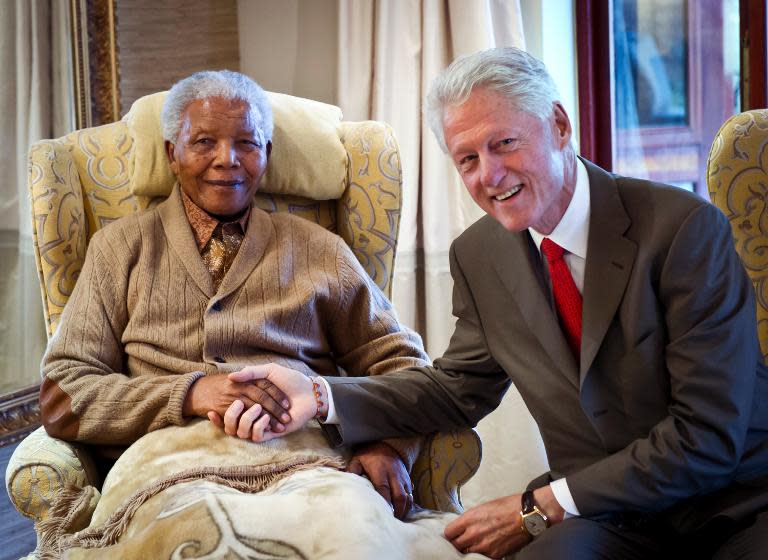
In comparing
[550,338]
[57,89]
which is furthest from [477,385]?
[57,89]

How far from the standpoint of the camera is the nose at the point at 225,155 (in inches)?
79.2

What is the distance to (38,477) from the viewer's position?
5.69 feet

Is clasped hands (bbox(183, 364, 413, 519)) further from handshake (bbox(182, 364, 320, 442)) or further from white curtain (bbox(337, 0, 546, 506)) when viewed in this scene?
white curtain (bbox(337, 0, 546, 506))

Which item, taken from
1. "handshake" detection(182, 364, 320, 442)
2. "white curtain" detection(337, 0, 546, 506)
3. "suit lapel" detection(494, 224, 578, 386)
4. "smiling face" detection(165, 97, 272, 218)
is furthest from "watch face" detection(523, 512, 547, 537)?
"white curtain" detection(337, 0, 546, 506)

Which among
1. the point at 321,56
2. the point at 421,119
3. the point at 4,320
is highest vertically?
the point at 321,56

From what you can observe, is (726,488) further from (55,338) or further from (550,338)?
(55,338)

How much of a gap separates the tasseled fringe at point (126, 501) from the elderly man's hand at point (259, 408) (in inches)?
2.5

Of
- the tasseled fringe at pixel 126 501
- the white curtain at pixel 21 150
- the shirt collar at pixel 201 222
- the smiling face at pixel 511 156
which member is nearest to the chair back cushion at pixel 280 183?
the shirt collar at pixel 201 222

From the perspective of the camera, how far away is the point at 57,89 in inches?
103

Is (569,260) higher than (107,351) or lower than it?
higher

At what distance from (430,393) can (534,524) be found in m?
0.36

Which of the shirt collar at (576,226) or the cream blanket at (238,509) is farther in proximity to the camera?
the shirt collar at (576,226)

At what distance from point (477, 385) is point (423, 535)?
316mm

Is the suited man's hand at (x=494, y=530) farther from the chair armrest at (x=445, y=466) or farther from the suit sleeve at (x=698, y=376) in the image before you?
the chair armrest at (x=445, y=466)
